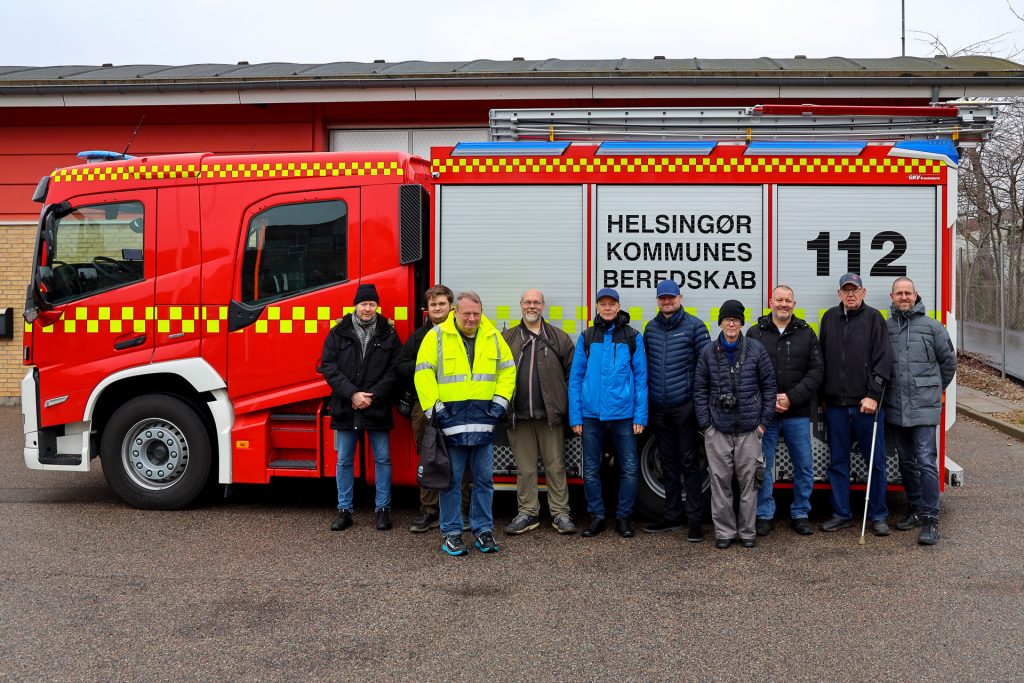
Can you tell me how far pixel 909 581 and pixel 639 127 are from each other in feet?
12.6

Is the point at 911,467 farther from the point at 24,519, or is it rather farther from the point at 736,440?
the point at 24,519

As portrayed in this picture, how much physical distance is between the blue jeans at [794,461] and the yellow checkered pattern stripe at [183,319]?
2.85 m

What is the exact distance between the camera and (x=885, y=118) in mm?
6984

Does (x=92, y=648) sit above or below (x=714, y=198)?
below

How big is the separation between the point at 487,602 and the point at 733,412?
2.16m

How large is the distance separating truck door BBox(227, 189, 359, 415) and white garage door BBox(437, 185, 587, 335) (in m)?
0.77

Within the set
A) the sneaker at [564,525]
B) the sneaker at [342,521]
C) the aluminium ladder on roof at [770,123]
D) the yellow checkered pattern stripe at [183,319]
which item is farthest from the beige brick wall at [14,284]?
the sneaker at [564,525]

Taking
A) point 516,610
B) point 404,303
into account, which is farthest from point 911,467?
point 404,303

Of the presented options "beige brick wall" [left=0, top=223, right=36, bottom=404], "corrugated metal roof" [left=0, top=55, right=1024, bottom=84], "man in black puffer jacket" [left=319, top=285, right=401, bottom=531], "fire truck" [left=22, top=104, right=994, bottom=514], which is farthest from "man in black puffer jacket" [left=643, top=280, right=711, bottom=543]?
"beige brick wall" [left=0, top=223, right=36, bottom=404]

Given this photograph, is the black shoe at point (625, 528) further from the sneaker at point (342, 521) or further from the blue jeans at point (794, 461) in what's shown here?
the sneaker at point (342, 521)

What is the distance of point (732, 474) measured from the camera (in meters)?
6.18

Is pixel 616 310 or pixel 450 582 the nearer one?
pixel 450 582

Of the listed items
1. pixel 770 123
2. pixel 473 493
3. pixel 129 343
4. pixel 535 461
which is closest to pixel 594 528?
pixel 535 461

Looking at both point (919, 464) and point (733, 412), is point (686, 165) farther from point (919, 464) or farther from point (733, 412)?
point (919, 464)
